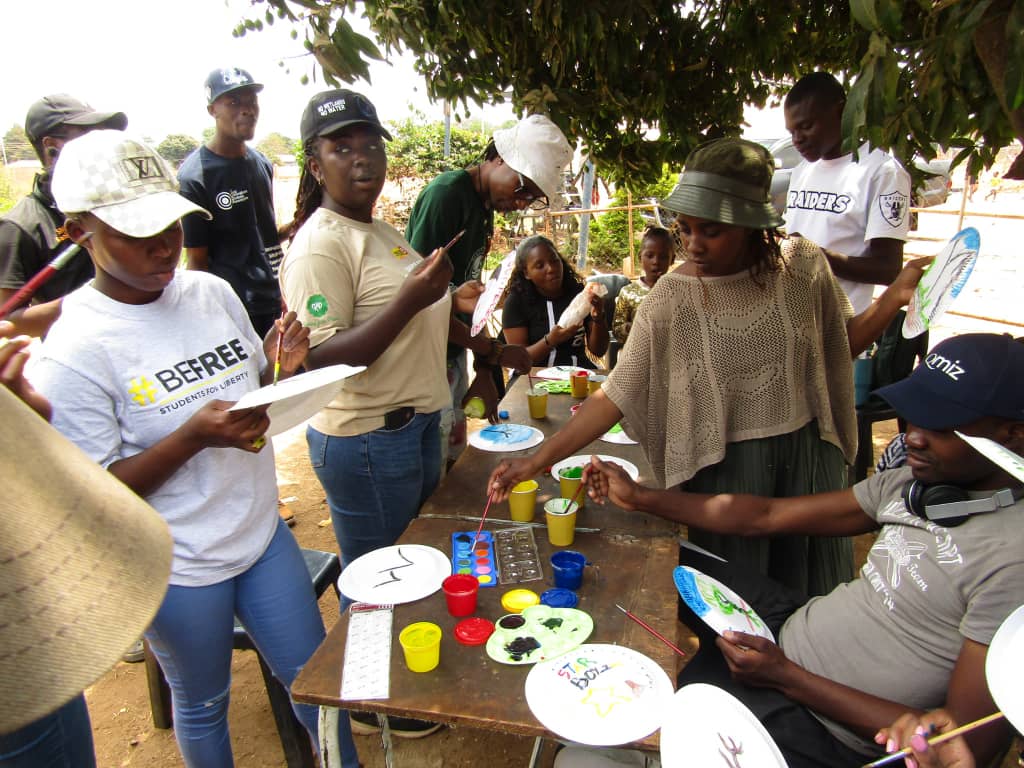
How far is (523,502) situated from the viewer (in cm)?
218

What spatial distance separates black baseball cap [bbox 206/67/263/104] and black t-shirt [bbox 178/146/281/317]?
1.12 feet

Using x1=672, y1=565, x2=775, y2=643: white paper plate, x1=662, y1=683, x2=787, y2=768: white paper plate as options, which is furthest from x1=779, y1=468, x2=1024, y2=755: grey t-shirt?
x1=662, y1=683, x2=787, y2=768: white paper plate

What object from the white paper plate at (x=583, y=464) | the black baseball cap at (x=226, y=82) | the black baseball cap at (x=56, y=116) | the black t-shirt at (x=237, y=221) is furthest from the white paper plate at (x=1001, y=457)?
the black baseball cap at (x=226, y=82)

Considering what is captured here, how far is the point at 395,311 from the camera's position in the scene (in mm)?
2133

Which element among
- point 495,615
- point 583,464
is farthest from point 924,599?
point 583,464

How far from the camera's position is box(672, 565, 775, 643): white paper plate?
1.67 m

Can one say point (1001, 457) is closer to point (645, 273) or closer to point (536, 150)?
point (536, 150)

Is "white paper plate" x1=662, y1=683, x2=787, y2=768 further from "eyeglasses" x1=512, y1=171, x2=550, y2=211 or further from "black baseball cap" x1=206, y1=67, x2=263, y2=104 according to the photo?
"black baseball cap" x1=206, y1=67, x2=263, y2=104

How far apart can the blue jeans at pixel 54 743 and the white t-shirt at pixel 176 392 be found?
0.42 meters

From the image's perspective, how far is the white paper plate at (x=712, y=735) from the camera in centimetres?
120

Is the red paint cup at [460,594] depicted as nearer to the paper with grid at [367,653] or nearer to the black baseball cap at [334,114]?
the paper with grid at [367,653]

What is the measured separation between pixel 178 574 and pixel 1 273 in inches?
68.1

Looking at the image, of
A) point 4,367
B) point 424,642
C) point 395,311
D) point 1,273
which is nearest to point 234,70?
point 1,273

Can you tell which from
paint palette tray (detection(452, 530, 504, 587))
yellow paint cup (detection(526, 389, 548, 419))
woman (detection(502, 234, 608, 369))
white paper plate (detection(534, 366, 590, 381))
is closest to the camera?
paint palette tray (detection(452, 530, 504, 587))
